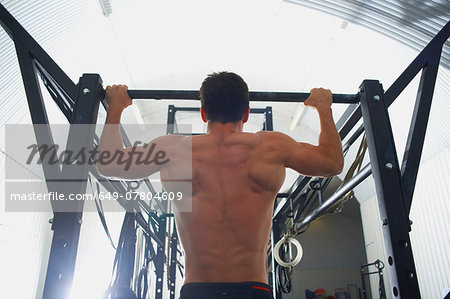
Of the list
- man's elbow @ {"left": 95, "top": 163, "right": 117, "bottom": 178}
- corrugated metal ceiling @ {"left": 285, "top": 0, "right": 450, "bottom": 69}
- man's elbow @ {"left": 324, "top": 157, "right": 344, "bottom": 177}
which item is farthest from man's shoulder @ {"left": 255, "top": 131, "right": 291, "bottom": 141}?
corrugated metal ceiling @ {"left": 285, "top": 0, "right": 450, "bottom": 69}

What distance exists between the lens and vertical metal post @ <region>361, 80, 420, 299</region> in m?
1.33

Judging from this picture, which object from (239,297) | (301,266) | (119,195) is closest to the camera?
(239,297)

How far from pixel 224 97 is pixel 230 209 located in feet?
1.66

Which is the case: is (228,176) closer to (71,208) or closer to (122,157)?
(122,157)

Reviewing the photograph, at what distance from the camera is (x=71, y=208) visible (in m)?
1.37

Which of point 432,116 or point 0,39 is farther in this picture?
point 432,116

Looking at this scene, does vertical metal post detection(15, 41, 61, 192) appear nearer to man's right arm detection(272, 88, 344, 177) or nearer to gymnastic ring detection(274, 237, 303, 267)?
man's right arm detection(272, 88, 344, 177)

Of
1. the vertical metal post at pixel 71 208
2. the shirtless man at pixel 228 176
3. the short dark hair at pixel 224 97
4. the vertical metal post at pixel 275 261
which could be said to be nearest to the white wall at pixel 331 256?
the vertical metal post at pixel 275 261

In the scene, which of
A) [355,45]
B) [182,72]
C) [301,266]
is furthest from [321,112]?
[301,266]

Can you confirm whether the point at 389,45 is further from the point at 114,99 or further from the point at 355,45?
the point at 114,99

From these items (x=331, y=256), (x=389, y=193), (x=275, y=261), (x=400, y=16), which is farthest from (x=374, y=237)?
(x=389, y=193)

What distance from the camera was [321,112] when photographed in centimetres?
169

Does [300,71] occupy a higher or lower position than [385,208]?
higher

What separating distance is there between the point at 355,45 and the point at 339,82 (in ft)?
3.64
